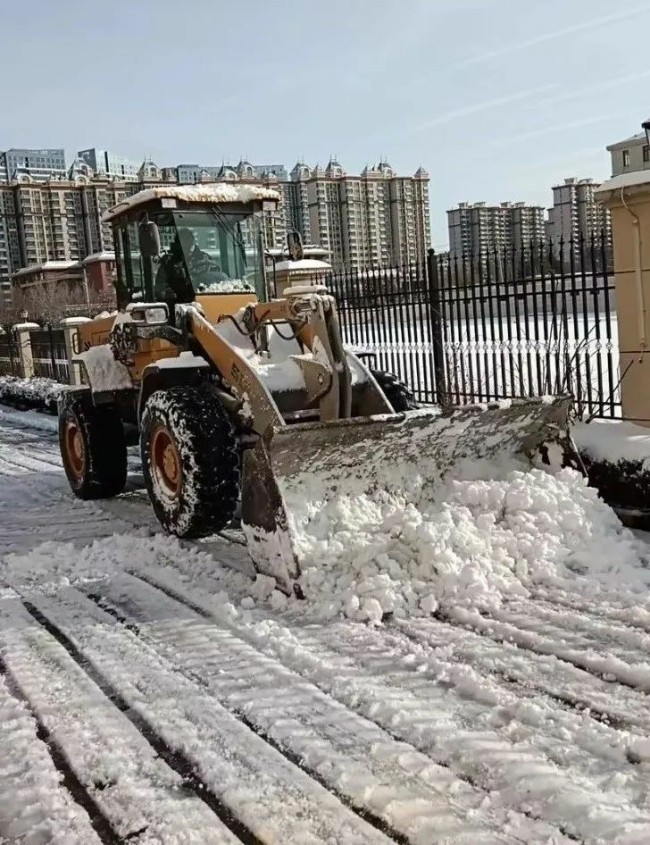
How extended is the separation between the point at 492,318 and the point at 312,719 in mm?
6790

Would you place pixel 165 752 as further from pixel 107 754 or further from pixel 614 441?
pixel 614 441

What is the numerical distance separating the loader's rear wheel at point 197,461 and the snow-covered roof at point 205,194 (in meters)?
1.78

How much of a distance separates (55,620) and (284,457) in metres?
1.63

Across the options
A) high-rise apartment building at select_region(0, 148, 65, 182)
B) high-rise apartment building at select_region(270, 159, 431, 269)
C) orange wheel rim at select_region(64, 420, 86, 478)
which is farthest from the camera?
high-rise apartment building at select_region(0, 148, 65, 182)

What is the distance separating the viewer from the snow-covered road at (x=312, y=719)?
9.41 ft

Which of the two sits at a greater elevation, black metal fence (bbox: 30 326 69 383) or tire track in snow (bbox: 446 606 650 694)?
black metal fence (bbox: 30 326 69 383)

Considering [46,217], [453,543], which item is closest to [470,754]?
[453,543]

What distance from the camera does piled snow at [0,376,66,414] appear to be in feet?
56.2

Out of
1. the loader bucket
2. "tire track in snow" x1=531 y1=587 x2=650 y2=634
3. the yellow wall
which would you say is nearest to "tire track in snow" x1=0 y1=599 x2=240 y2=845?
the loader bucket

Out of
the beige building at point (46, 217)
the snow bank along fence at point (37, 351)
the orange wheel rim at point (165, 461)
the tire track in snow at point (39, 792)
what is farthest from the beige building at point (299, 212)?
the tire track in snow at point (39, 792)

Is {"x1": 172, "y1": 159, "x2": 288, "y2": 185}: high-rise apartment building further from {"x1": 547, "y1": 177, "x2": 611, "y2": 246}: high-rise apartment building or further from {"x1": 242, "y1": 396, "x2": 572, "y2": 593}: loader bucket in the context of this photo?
{"x1": 242, "y1": 396, "x2": 572, "y2": 593}: loader bucket

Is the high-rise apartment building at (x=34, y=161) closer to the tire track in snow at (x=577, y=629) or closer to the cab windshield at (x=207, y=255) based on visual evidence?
the cab windshield at (x=207, y=255)

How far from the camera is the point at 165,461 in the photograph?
6445 mm

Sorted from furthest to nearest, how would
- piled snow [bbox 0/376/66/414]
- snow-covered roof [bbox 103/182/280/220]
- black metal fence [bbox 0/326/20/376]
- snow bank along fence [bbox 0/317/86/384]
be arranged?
black metal fence [bbox 0/326/20/376] < snow bank along fence [bbox 0/317/86/384] < piled snow [bbox 0/376/66/414] < snow-covered roof [bbox 103/182/280/220]
